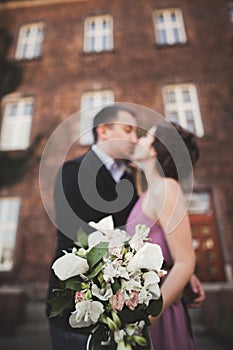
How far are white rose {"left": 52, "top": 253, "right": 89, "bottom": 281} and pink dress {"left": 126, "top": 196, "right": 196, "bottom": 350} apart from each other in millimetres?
491

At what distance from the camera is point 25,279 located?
12.3 ft

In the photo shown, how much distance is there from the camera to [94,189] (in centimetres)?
155

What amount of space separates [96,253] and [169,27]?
19.0 ft

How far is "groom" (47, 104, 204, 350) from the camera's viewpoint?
4.28 ft

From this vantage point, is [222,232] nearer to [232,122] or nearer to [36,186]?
[232,122]

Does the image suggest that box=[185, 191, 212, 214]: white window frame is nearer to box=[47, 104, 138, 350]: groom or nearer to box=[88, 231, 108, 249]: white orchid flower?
box=[47, 104, 138, 350]: groom

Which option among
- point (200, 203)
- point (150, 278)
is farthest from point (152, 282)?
point (200, 203)

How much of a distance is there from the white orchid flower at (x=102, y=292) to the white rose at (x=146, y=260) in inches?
3.3

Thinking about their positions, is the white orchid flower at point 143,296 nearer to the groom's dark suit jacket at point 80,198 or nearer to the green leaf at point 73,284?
the green leaf at point 73,284

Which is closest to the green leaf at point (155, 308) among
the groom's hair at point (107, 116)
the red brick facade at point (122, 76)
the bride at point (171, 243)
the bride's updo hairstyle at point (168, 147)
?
the bride at point (171, 243)

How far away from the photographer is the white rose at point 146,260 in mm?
809

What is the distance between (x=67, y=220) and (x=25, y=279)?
9.19 ft

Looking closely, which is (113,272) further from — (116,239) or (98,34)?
(98,34)

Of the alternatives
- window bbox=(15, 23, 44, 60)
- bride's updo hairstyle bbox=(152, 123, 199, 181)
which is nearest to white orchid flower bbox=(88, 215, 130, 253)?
bride's updo hairstyle bbox=(152, 123, 199, 181)
